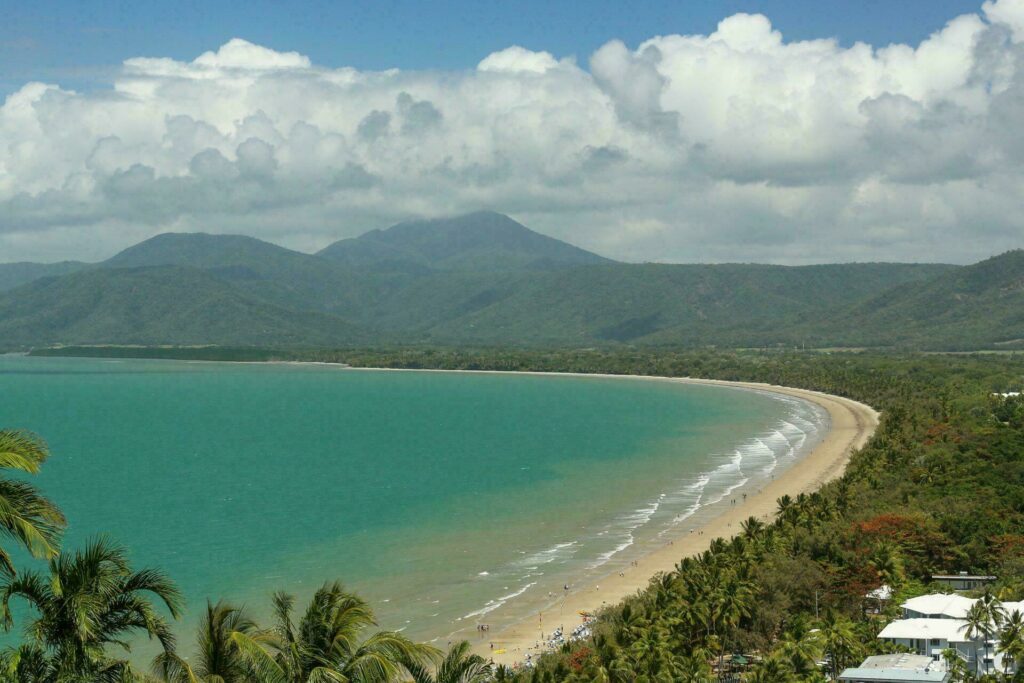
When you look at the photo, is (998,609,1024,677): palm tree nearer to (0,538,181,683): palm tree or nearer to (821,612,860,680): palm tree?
(821,612,860,680): palm tree

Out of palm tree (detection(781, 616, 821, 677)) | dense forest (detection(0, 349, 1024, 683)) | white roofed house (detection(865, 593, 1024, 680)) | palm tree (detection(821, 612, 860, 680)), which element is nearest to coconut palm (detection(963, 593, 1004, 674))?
white roofed house (detection(865, 593, 1024, 680))

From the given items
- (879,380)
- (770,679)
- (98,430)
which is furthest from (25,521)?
(879,380)

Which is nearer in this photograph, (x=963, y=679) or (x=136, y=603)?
(x=136, y=603)

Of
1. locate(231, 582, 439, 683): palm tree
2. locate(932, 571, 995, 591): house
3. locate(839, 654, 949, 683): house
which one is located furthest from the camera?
locate(932, 571, 995, 591): house

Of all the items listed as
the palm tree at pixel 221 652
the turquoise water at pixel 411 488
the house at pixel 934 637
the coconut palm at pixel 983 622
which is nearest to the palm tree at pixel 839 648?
the house at pixel 934 637

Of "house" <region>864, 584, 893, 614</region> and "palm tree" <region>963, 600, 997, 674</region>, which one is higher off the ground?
"palm tree" <region>963, 600, 997, 674</region>

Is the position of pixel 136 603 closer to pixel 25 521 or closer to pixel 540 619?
pixel 25 521

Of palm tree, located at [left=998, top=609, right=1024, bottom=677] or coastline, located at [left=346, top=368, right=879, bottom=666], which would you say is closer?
palm tree, located at [left=998, top=609, right=1024, bottom=677]

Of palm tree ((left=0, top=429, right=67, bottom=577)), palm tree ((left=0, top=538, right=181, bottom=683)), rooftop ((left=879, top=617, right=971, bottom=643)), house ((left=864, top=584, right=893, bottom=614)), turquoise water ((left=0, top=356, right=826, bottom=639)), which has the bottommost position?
turquoise water ((left=0, top=356, right=826, bottom=639))
